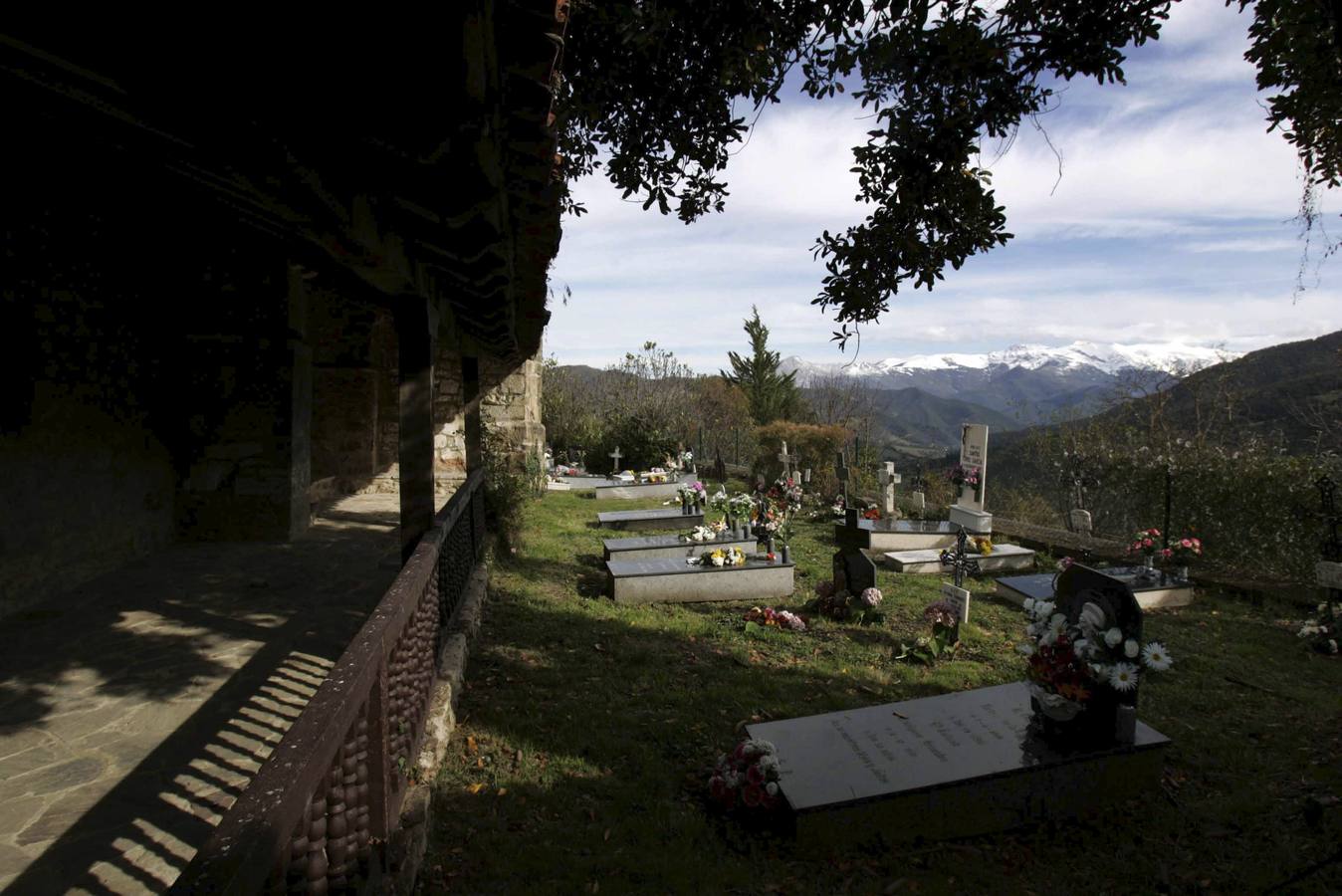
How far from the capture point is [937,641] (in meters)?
Result: 6.18

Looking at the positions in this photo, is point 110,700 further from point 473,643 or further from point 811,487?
point 811,487

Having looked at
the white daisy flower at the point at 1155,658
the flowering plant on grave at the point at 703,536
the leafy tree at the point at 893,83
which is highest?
the leafy tree at the point at 893,83

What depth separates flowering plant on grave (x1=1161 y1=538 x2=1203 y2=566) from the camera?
8047mm

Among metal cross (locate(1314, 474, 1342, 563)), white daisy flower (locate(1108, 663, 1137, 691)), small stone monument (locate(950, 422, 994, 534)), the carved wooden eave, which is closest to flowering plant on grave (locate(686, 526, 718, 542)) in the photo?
small stone monument (locate(950, 422, 994, 534))

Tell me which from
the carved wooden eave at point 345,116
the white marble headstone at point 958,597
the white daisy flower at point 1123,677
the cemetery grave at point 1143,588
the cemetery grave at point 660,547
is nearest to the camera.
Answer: the carved wooden eave at point 345,116

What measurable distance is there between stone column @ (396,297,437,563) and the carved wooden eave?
38.3 inches

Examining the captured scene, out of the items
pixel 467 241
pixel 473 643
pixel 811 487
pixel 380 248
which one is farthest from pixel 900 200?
pixel 811 487

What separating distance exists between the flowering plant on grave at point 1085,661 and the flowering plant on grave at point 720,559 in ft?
13.6

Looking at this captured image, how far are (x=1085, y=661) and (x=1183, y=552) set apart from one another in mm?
5759

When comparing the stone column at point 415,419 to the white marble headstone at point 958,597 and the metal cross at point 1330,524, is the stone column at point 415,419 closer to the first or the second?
the white marble headstone at point 958,597

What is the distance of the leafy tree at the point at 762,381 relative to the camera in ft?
91.0

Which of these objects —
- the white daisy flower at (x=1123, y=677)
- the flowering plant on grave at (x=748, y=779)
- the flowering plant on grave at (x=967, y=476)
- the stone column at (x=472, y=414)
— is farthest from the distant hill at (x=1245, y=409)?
the stone column at (x=472, y=414)

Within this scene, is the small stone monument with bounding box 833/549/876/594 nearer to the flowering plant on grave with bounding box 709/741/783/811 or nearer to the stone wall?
the flowering plant on grave with bounding box 709/741/783/811

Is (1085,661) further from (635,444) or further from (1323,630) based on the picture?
(635,444)
